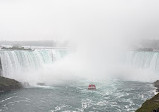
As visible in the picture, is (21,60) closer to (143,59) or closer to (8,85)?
(8,85)

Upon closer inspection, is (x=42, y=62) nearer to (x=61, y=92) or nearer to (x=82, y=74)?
(x=82, y=74)

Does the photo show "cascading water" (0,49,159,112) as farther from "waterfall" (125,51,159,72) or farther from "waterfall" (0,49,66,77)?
"waterfall" (125,51,159,72)

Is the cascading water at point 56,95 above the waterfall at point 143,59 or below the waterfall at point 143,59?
below

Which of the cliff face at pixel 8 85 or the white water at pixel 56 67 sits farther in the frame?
the white water at pixel 56 67

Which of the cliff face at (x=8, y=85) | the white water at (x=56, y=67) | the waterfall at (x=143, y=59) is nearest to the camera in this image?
the cliff face at (x=8, y=85)

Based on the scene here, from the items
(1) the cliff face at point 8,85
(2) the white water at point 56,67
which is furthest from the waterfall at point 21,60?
(1) the cliff face at point 8,85

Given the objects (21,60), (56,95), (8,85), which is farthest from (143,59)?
(8,85)

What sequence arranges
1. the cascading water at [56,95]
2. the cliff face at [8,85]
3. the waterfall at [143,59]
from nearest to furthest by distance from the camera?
the cascading water at [56,95] → the cliff face at [8,85] → the waterfall at [143,59]

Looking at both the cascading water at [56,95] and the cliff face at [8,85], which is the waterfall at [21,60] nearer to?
the cascading water at [56,95]

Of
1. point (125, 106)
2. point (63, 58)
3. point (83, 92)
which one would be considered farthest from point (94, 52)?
point (125, 106)
